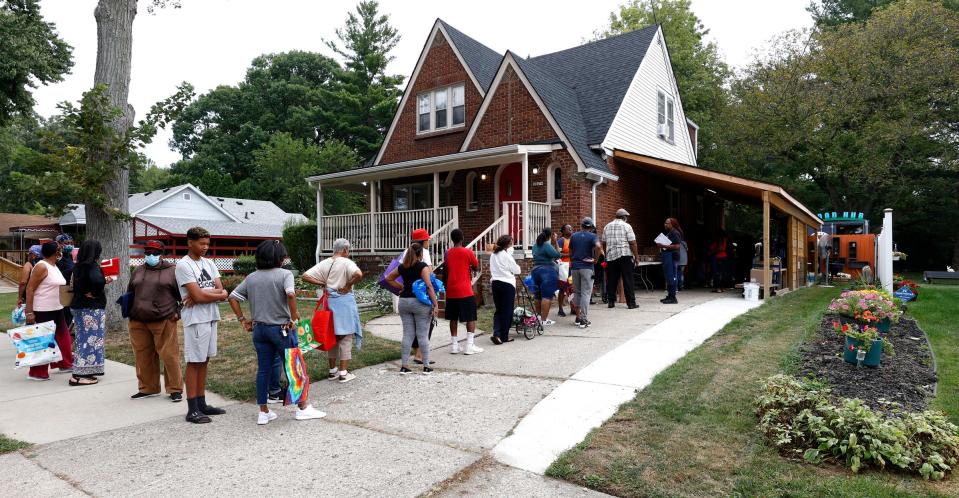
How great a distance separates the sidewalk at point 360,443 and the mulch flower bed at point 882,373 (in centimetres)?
173

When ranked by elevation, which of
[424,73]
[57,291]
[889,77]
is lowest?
[57,291]

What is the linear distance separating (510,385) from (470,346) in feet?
5.79

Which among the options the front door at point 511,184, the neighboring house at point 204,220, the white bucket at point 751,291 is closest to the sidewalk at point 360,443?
the white bucket at point 751,291

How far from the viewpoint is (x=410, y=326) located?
6.83 metres

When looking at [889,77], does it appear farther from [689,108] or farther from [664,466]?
[664,466]

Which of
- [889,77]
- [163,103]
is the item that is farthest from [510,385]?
[889,77]

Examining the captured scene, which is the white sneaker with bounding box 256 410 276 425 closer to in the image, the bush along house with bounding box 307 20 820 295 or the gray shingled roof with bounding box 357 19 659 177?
the bush along house with bounding box 307 20 820 295

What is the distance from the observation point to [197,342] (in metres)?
5.13

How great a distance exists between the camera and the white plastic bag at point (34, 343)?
652 cm

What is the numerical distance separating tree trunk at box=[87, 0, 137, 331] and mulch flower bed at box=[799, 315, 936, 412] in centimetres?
1114

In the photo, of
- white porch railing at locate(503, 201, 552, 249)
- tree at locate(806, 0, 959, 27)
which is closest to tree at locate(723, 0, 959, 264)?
tree at locate(806, 0, 959, 27)

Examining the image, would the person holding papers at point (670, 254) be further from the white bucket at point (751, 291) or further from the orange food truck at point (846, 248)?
the orange food truck at point (846, 248)

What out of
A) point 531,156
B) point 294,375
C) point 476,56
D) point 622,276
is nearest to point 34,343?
point 294,375

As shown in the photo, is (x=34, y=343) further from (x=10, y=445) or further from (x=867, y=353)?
(x=867, y=353)
